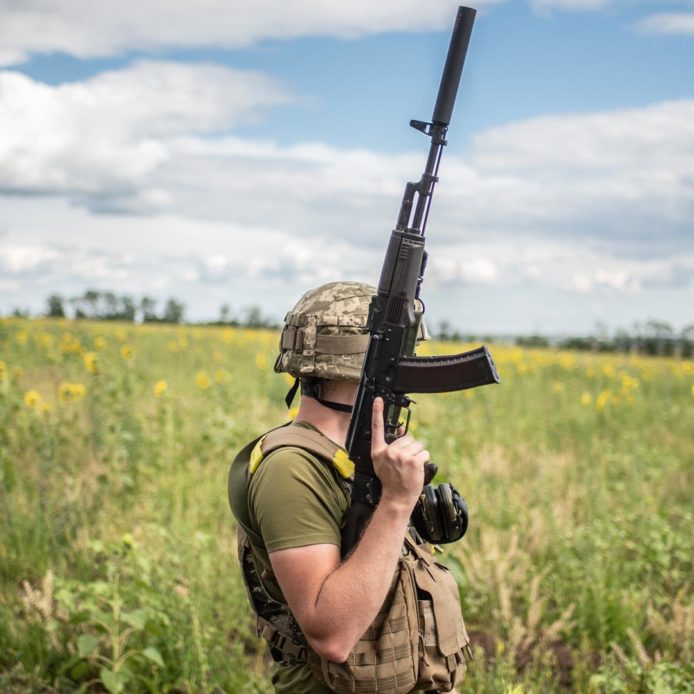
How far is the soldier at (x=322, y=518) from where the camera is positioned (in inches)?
69.2

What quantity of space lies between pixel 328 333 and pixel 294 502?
497 mm

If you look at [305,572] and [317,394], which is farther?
[317,394]

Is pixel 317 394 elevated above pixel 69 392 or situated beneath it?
elevated above

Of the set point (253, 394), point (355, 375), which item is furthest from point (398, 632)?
point (253, 394)

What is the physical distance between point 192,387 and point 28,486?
5.25 m

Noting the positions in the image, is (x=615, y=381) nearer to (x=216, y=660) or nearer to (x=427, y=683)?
(x=216, y=660)

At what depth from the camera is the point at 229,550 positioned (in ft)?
14.9

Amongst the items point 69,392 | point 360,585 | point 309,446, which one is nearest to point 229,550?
point 69,392

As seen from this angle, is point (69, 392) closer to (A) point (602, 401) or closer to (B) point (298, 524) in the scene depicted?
(B) point (298, 524)

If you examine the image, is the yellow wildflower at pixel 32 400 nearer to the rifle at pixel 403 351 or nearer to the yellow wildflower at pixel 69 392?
the yellow wildflower at pixel 69 392

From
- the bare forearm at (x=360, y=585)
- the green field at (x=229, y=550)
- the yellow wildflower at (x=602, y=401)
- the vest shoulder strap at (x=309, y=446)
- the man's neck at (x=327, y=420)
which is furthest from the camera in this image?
the yellow wildflower at (x=602, y=401)

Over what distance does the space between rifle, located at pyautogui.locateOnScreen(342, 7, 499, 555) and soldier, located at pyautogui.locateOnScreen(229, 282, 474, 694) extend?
59mm

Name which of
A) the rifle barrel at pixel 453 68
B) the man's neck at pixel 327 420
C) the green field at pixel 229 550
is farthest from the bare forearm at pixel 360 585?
the rifle barrel at pixel 453 68

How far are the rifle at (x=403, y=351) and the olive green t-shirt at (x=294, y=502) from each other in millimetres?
64
